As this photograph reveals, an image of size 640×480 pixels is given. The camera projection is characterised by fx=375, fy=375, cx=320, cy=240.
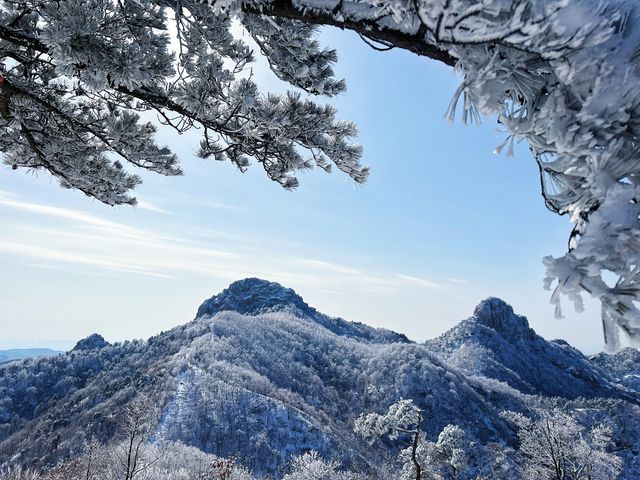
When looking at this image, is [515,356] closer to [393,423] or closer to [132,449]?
[132,449]

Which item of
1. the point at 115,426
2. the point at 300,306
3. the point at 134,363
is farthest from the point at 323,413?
the point at 300,306

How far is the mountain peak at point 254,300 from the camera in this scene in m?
119

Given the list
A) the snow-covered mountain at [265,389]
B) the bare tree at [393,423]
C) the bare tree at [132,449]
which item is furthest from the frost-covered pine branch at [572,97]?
the snow-covered mountain at [265,389]

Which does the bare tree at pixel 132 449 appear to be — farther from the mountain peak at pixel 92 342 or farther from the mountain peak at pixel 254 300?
the mountain peak at pixel 254 300

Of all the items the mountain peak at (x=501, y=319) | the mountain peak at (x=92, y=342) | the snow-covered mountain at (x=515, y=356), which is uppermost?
the mountain peak at (x=501, y=319)

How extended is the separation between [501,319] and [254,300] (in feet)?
253

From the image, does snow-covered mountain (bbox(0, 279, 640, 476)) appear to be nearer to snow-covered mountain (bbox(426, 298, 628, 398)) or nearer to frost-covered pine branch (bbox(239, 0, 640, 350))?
snow-covered mountain (bbox(426, 298, 628, 398))

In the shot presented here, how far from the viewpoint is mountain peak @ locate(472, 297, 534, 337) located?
371 ft

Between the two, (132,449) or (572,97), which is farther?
(132,449)

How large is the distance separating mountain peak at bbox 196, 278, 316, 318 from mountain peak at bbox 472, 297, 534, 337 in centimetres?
5238

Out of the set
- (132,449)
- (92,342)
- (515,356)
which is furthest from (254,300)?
(132,449)

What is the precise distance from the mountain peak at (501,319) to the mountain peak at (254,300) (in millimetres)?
52384

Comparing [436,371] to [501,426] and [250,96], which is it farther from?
[250,96]

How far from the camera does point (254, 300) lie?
123 metres
